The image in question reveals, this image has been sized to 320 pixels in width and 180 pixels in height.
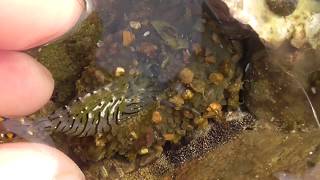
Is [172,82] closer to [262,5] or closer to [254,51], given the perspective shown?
[254,51]

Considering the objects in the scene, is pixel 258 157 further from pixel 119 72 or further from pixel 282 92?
pixel 119 72

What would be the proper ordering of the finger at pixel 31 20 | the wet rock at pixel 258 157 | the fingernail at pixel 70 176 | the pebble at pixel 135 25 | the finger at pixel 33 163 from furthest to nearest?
the pebble at pixel 135 25
the wet rock at pixel 258 157
the fingernail at pixel 70 176
the finger at pixel 33 163
the finger at pixel 31 20

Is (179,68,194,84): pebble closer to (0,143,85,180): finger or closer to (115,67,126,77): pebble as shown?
(115,67,126,77): pebble

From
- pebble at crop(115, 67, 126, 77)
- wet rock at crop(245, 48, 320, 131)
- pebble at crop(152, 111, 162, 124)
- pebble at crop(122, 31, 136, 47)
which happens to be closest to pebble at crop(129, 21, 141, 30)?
pebble at crop(122, 31, 136, 47)

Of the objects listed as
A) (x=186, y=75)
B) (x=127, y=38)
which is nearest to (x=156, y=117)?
(x=186, y=75)

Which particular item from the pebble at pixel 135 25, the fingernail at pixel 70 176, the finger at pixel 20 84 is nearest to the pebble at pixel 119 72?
the pebble at pixel 135 25

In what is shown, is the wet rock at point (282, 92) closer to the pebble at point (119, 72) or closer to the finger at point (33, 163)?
the pebble at point (119, 72)
